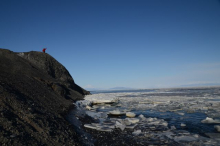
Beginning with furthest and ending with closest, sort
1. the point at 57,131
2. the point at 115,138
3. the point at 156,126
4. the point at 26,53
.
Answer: the point at 26,53
the point at 156,126
the point at 115,138
the point at 57,131

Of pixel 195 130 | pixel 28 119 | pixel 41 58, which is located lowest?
pixel 195 130

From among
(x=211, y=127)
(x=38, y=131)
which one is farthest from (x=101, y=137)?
(x=211, y=127)

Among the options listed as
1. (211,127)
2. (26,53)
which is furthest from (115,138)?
(26,53)

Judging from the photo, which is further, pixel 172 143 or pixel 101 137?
pixel 101 137

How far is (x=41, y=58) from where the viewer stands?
2875 centimetres

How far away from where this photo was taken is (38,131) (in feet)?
17.7

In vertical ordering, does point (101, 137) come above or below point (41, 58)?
below

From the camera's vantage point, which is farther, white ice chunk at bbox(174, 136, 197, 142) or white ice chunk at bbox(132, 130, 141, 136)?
white ice chunk at bbox(132, 130, 141, 136)

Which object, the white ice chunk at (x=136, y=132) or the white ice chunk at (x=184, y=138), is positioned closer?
the white ice chunk at (x=184, y=138)

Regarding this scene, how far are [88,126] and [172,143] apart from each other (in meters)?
4.24

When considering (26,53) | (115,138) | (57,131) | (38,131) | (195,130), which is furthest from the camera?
(26,53)

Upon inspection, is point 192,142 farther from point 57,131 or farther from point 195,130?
point 57,131

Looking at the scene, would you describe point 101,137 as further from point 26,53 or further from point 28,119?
point 26,53

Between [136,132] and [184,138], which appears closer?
[184,138]
